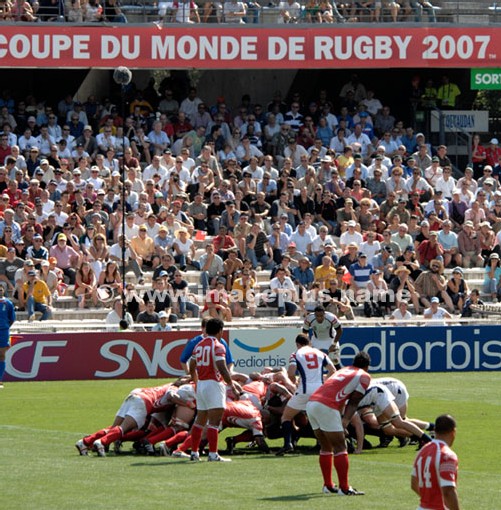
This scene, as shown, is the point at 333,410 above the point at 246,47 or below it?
below

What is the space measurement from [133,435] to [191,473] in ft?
6.12

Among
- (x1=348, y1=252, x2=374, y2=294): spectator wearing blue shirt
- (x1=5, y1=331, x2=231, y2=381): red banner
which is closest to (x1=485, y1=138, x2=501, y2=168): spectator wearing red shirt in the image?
(x1=348, y1=252, x2=374, y2=294): spectator wearing blue shirt

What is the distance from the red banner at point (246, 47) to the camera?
3425cm

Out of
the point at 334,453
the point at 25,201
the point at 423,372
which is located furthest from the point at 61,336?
the point at 334,453

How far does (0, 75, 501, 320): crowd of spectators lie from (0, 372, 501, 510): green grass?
6874 mm

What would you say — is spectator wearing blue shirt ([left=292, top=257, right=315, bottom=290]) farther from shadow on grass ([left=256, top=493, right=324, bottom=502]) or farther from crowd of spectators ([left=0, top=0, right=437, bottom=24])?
shadow on grass ([left=256, top=493, right=324, bottom=502])

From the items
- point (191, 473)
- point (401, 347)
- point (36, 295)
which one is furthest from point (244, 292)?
point (191, 473)

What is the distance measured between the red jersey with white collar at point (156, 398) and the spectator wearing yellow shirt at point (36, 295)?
1022 centimetres

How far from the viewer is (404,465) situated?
15.4m

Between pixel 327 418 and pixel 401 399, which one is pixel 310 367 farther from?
pixel 327 418

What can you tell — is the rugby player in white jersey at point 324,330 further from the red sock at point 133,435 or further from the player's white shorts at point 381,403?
the red sock at point 133,435

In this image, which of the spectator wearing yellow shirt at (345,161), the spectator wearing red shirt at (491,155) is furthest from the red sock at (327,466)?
the spectator wearing red shirt at (491,155)

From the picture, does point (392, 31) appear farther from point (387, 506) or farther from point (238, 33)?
point (387, 506)

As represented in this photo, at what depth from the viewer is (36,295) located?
26.3m
